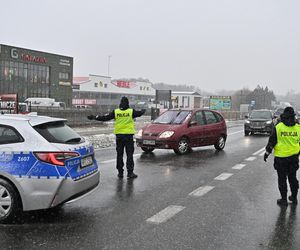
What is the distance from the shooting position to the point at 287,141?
22.8 feet

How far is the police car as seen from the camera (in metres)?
5.44

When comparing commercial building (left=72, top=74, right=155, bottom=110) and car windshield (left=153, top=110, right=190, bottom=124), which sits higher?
commercial building (left=72, top=74, right=155, bottom=110)

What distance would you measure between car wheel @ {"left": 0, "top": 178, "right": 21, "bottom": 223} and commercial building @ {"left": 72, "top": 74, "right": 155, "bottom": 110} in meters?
81.1

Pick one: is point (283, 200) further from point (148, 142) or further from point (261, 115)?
point (261, 115)

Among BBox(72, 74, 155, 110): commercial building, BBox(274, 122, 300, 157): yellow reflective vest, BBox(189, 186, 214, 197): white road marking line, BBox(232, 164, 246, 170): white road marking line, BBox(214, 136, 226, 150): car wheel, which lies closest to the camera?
BBox(274, 122, 300, 157): yellow reflective vest

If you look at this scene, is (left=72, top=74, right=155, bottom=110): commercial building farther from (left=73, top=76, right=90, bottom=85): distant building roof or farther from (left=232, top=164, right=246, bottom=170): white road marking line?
(left=232, top=164, right=246, bottom=170): white road marking line

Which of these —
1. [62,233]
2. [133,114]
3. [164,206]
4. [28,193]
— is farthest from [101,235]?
[133,114]

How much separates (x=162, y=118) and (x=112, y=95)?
8734cm

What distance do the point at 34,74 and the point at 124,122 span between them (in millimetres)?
63000

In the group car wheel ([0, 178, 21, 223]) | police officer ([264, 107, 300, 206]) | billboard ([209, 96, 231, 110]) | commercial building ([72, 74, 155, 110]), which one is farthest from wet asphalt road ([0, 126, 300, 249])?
commercial building ([72, 74, 155, 110])

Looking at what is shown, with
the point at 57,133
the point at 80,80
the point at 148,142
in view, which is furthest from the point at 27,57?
the point at 57,133

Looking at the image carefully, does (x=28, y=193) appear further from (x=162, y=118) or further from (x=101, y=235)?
(x=162, y=118)

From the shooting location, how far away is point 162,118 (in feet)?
47.1

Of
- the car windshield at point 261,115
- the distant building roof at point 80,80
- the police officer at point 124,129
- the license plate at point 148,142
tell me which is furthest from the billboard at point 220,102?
the police officer at point 124,129
